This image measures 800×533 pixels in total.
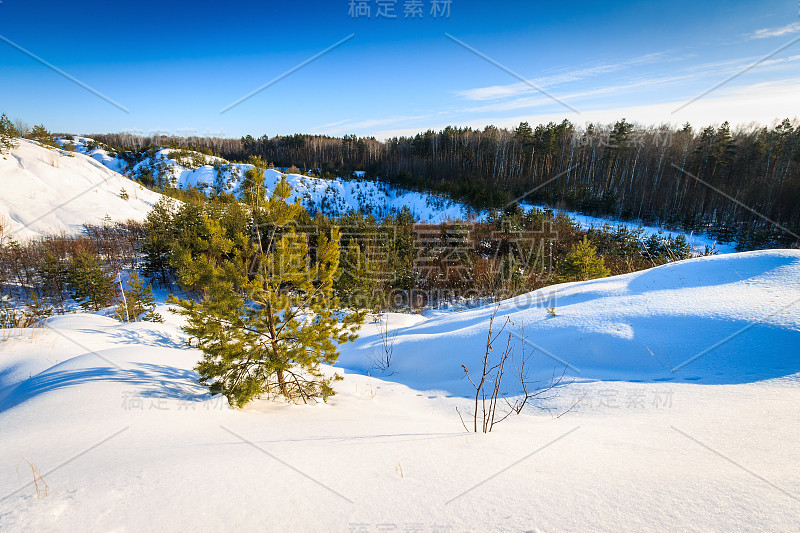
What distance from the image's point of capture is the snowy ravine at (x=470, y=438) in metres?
1.44

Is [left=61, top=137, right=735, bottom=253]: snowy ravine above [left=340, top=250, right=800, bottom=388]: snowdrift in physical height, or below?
above

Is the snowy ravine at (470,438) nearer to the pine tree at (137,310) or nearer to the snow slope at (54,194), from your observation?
the pine tree at (137,310)

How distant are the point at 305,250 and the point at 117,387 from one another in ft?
8.56

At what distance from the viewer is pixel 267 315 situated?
4.22 metres

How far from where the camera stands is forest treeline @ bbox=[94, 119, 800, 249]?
29062mm

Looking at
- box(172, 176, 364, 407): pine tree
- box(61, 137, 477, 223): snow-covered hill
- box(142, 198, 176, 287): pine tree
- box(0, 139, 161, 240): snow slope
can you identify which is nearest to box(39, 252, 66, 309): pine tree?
box(142, 198, 176, 287): pine tree

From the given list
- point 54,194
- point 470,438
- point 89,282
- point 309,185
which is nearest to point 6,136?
point 54,194

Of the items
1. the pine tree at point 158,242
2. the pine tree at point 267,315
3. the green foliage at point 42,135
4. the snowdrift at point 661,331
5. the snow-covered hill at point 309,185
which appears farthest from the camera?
the snow-covered hill at point 309,185

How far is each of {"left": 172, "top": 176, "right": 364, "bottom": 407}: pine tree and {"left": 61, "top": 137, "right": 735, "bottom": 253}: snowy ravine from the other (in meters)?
31.8

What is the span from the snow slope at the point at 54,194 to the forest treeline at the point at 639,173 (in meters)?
30.2

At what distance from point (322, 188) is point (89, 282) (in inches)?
1349

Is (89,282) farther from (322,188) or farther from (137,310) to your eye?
(322,188)

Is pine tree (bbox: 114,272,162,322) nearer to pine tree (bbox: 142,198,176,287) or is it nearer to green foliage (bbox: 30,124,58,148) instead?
pine tree (bbox: 142,198,176,287)

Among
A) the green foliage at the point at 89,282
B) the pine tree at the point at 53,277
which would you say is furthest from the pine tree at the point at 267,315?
the pine tree at the point at 53,277
